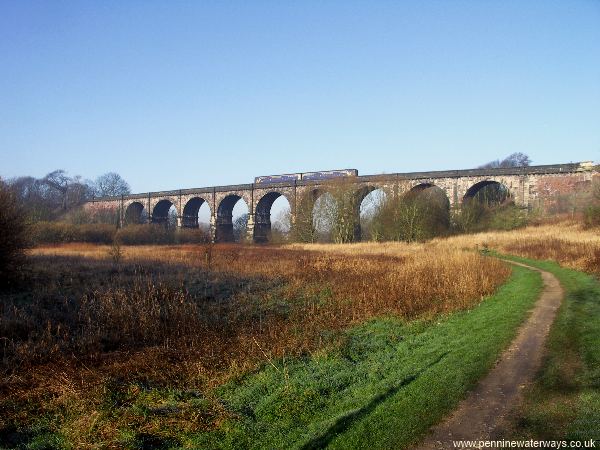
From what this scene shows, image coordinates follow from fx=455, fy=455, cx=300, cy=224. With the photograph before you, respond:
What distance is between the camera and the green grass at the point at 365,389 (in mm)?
3982

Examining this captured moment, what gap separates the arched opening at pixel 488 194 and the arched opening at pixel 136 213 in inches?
1759

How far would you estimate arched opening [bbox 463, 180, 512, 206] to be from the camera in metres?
37.0

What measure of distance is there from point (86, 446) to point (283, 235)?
132ft

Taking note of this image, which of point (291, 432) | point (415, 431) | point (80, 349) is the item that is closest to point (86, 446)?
point (291, 432)

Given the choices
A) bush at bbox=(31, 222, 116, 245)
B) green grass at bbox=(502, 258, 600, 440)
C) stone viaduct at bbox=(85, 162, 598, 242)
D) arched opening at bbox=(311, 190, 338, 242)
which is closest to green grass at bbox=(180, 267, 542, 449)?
green grass at bbox=(502, 258, 600, 440)

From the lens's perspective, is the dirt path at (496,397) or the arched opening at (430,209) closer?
the dirt path at (496,397)

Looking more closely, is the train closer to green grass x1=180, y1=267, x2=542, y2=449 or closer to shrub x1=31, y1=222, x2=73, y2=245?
shrub x1=31, y1=222, x2=73, y2=245

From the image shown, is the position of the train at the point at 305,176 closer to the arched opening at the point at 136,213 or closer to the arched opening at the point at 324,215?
the arched opening at the point at 324,215

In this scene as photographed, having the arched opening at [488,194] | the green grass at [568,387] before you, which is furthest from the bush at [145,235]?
the green grass at [568,387]

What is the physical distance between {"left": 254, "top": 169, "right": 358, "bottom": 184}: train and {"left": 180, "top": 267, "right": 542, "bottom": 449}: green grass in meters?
38.0

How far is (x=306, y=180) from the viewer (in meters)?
48.2

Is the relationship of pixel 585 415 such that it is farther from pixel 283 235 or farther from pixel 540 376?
pixel 283 235

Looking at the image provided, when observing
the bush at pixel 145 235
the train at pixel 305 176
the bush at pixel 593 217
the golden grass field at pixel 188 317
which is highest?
the train at pixel 305 176

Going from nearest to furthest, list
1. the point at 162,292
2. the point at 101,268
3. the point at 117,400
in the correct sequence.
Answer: the point at 117,400 → the point at 162,292 → the point at 101,268
